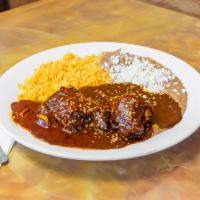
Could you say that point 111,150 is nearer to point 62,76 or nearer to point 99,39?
point 62,76

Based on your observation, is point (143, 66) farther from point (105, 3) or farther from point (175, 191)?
point (105, 3)

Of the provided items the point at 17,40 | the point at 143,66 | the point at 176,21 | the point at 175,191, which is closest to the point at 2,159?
the point at 175,191

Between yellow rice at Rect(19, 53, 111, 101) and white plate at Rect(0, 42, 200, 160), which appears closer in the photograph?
white plate at Rect(0, 42, 200, 160)

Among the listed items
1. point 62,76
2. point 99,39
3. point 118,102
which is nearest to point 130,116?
point 118,102

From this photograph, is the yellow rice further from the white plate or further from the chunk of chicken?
the chunk of chicken

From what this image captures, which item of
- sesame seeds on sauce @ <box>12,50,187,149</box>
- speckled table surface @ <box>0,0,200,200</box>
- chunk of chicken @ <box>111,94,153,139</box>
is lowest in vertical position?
speckled table surface @ <box>0,0,200,200</box>

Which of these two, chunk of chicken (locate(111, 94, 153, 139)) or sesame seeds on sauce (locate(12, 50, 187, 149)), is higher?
chunk of chicken (locate(111, 94, 153, 139))

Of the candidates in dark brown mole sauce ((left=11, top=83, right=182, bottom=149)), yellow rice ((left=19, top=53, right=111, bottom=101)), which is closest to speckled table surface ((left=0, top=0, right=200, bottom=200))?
dark brown mole sauce ((left=11, top=83, right=182, bottom=149))
